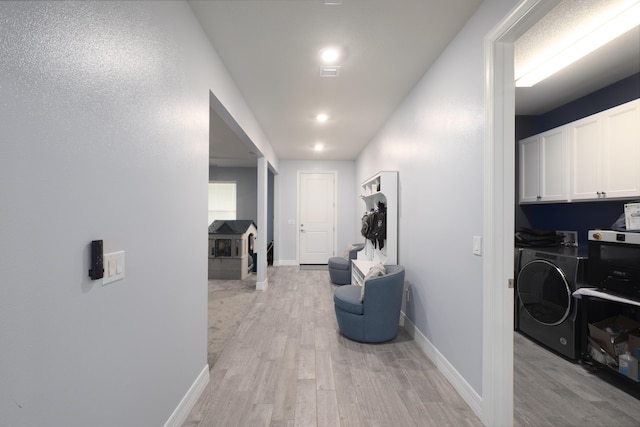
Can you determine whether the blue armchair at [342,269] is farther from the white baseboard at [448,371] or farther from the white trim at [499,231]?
the white trim at [499,231]

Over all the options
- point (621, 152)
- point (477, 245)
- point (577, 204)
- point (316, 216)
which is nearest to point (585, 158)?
point (621, 152)

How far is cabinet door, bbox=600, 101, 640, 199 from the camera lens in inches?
91.4

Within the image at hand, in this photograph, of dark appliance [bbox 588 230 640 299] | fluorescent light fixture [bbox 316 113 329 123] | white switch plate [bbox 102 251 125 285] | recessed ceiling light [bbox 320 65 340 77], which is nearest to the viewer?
white switch plate [bbox 102 251 125 285]

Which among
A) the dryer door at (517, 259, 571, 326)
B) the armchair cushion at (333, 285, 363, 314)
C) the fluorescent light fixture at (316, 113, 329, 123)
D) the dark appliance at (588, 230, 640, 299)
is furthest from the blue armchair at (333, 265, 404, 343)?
the fluorescent light fixture at (316, 113, 329, 123)

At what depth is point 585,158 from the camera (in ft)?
A: 9.01

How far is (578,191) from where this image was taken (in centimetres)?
281

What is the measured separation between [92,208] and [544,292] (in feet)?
11.4

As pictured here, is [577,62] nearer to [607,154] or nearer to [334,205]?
[607,154]

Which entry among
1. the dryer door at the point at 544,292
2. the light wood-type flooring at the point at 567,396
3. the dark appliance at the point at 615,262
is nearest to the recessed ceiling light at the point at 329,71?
the dark appliance at the point at 615,262

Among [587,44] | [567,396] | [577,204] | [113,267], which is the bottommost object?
[567,396]

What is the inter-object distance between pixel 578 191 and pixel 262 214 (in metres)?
4.07

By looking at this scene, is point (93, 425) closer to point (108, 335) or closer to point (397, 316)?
point (108, 335)

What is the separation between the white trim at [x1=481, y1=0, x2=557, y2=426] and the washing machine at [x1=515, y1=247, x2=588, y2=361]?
1.32m

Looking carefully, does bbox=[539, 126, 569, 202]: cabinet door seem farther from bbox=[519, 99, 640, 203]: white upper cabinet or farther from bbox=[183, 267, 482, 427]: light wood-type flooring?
bbox=[183, 267, 482, 427]: light wood-type flooring
